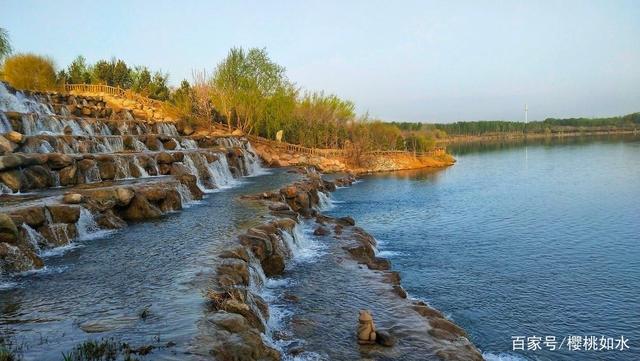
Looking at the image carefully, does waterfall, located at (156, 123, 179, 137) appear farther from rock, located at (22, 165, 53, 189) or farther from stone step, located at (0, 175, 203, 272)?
rock, located at (22, 165, 53, 189)

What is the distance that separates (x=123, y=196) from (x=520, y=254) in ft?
63.3

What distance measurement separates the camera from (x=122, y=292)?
1340 centimetres

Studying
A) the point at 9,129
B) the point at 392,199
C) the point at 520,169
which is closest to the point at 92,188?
the point at 9,129

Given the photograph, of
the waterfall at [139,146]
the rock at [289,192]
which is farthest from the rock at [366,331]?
the waterfall at [139,146]

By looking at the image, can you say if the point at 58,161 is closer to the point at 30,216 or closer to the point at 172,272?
the point at 30,216

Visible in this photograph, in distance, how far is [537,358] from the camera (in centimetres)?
1313

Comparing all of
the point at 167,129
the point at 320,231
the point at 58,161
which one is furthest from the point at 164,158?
the point at 167,129

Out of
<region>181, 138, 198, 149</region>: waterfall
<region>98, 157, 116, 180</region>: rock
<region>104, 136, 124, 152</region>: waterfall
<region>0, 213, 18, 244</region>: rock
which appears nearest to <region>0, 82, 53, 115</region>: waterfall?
<region>104, 136, 124, 152</region>: waterfall

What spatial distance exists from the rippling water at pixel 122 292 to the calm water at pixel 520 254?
8323 millimetres

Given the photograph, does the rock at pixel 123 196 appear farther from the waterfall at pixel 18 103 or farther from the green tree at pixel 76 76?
the green tree at pixel 76 76

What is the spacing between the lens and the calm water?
50.4 ft

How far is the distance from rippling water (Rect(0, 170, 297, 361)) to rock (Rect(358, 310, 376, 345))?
4.07m

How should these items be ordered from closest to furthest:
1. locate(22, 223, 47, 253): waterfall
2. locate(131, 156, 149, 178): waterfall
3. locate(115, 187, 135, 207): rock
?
locate(22, 223, 47, 253): waterfall, locate(115, 187, 135, 207): rock, locate(131, 156, 149, 178): waterfall

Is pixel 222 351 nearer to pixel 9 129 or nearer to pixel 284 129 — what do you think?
pixel 9 129
